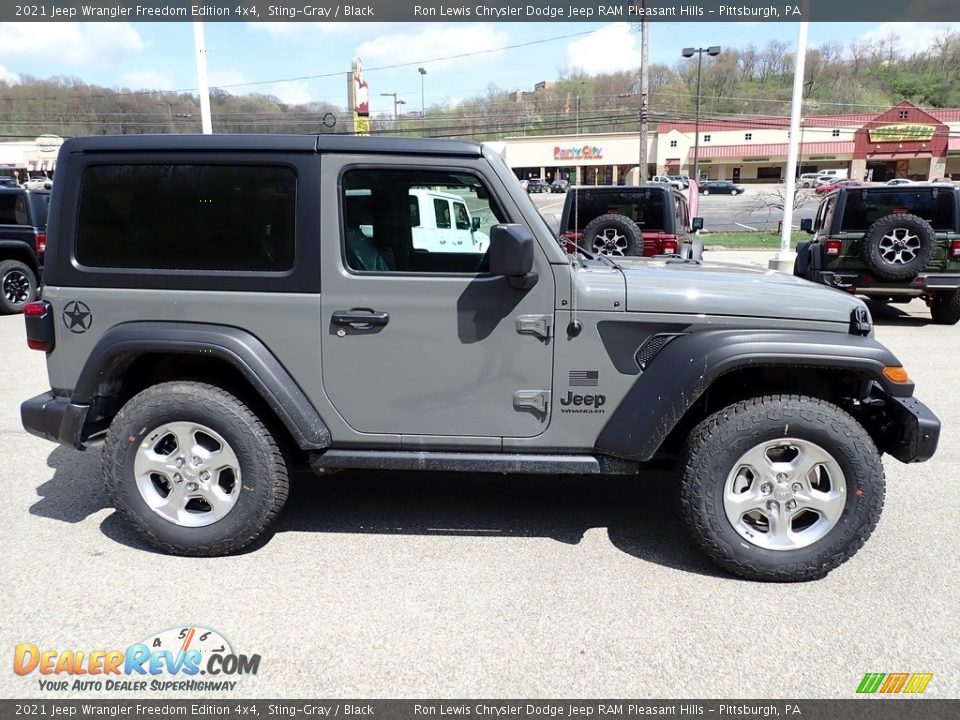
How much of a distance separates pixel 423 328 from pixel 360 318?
11.7 inches

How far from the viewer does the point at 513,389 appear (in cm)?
328

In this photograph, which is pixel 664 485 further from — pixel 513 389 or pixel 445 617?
pixel 445 617

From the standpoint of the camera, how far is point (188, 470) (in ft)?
11.1

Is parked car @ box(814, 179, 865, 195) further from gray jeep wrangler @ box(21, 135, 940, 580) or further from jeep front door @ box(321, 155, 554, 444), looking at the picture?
jeep front door @ box(321, 155, 554, 444)

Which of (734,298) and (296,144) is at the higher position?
(296,144)

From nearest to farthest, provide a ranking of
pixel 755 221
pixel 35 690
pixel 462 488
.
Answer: pixel 35 690 → pixel 462 488 → pixel 755 221

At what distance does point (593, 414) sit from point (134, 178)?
247cm

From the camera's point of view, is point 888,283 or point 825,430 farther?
point 888,283

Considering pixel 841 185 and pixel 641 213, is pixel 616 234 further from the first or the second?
pixel 841 185

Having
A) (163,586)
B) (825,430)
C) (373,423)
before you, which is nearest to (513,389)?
(373,423)

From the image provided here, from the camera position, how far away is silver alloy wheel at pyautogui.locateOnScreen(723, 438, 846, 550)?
3146 millimetres

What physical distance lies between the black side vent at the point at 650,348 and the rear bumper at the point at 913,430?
43.2 inches

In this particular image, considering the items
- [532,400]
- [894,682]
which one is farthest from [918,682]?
[532,400]

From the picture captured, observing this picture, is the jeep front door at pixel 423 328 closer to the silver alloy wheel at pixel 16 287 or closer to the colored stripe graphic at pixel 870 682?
the colored stripe graphic at pixel 870 682
